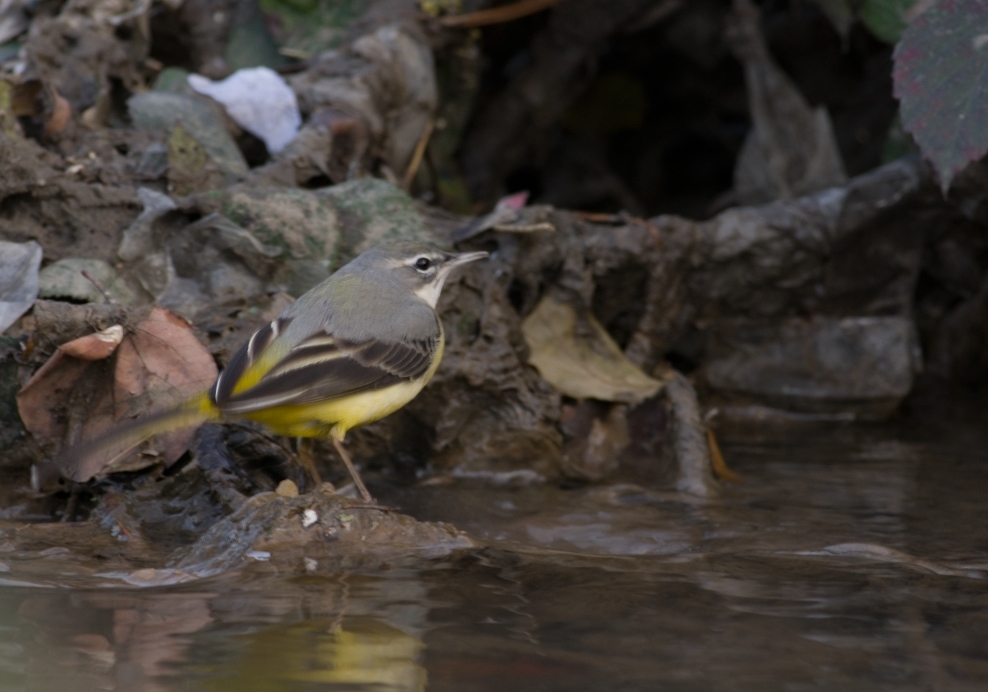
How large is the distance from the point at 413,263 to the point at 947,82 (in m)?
2.31

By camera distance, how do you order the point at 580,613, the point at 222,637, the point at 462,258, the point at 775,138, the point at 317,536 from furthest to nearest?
the point at 775,138 → the point at 462,258 → the point at 317,536 → the point at 580,613 → the point at 222,637

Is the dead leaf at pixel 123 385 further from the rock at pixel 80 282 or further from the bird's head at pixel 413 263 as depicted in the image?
the bird's head at pixel 413 263

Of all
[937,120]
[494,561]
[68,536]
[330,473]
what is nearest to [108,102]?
[330,473]

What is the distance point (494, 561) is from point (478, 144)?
16.1 ft

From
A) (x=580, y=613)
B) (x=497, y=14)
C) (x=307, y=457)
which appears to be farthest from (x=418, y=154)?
(x=580, y=613)

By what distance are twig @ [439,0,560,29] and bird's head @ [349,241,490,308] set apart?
112 inches

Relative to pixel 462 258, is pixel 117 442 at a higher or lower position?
lower

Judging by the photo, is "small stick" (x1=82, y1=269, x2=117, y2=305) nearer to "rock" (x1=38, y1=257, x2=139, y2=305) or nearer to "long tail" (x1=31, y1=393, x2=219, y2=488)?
"rock" (x1=38, y1=257, x2=139, y2=305)

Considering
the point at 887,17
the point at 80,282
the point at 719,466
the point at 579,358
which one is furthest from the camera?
the point at 887,17

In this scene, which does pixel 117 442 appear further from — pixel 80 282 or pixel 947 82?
pixel 947 82

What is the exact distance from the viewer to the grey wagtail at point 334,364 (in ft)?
12.8

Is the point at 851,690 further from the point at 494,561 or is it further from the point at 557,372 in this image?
the point at 557,372

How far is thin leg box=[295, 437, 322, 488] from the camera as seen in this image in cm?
450

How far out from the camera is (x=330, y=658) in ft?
9.46
